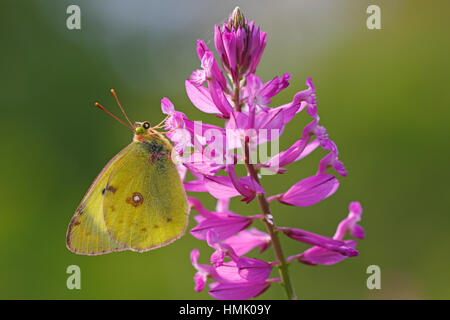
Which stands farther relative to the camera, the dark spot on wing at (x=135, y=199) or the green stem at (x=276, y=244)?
the dark spot on wing at (x=135, y=199)

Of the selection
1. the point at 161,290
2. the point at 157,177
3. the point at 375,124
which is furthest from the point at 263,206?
the point at 375,124

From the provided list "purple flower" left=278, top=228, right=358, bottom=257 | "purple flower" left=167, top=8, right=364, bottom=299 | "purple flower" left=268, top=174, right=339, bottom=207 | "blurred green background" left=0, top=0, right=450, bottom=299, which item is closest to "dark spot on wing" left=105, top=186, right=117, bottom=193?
"purple flower" left=167, top=8, right=364, bottom=299

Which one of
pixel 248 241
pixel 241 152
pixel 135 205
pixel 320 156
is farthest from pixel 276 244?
pixel 320 156

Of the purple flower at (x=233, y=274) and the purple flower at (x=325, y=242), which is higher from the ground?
the purple flower at (x=325, y=242)

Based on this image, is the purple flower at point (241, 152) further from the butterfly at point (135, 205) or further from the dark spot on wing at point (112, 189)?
the dark spot on wing at point (112, 189)

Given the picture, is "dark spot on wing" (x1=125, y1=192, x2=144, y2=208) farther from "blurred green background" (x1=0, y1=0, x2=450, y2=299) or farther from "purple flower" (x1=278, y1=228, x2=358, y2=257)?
"blurred green background" (x1=0, y1=0, x2=450, y2=299)

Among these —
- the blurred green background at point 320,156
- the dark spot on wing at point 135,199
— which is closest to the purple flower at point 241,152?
the dark spot on wing at point 135,199

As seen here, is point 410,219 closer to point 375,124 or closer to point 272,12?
point 375,124
